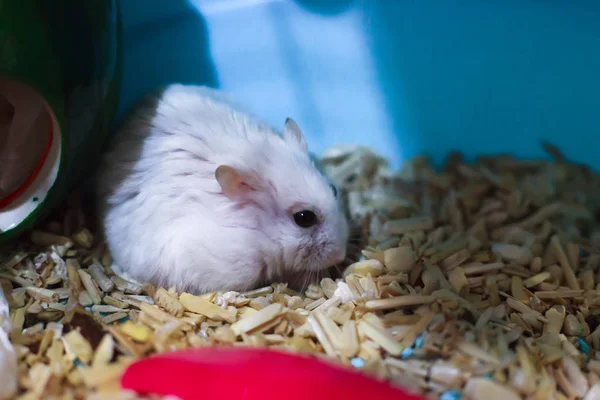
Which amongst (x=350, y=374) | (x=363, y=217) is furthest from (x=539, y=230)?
(x=350, y=374)

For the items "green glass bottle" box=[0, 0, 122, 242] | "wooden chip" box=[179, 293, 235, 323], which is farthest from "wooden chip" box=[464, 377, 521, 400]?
"green glass bottle" box=[0, 0, 122, 242]

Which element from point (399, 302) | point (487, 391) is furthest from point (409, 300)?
point (487, 391)

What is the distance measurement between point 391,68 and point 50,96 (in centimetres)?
184

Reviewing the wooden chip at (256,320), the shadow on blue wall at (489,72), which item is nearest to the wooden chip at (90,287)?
the wooden chip at (256,320)

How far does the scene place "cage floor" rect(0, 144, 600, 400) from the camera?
188 centimetres

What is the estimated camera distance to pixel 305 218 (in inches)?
96.9

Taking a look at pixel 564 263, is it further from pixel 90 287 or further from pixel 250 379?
pixel 90 287

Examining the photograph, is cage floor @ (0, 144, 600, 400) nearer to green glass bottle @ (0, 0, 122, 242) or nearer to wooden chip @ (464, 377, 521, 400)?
wooden chip @ (464, 377, 521, 400)

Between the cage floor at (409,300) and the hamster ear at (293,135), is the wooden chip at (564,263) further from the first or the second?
the hamster ear at (293,135)

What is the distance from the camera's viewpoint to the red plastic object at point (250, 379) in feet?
4.90

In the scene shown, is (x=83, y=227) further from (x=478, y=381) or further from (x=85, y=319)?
(x=478, y=381)

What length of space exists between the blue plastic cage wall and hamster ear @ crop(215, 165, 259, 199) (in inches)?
38.5

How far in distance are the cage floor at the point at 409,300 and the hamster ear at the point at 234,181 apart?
43cm

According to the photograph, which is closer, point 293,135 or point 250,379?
point 250,379
